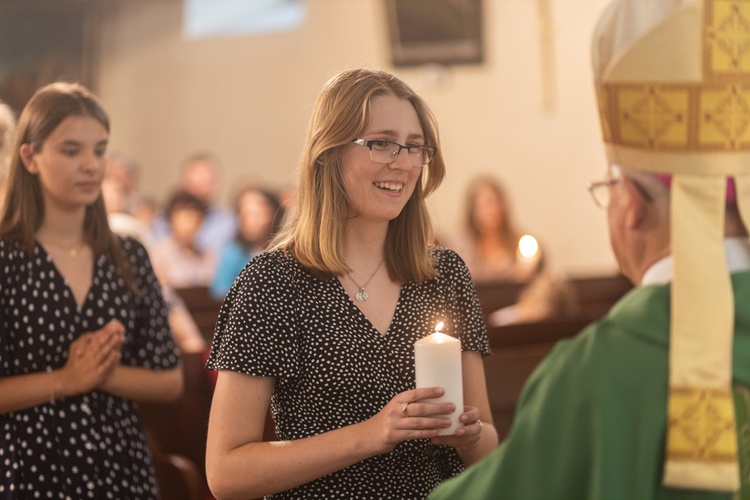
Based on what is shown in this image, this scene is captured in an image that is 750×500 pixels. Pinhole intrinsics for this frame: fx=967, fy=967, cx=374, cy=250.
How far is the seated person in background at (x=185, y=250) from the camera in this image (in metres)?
8.37

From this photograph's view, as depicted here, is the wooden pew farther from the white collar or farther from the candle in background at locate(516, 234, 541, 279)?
the white collar

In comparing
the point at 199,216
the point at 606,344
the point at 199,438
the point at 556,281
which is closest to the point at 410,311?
the point at 606,344

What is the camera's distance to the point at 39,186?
2539 millimetres

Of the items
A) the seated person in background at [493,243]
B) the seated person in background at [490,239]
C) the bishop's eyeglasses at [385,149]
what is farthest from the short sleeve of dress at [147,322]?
the seated person in background at [490,239]

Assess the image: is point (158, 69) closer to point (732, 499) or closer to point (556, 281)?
point (556, 281)

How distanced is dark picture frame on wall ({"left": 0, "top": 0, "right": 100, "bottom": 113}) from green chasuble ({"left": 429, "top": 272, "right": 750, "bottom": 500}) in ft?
30.0

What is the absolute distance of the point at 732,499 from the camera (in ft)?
4.70

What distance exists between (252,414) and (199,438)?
2.33 m

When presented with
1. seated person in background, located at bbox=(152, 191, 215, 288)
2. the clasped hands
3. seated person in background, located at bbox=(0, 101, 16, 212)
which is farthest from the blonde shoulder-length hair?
seated person in background, located at bbox=(152, 191, 215, 288)

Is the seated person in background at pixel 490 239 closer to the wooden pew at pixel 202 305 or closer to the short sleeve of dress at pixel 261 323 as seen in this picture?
the wooden pew at pixel 202 305

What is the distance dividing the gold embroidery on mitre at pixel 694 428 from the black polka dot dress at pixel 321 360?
2.37ft

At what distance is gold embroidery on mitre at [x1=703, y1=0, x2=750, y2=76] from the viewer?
4.61 feet

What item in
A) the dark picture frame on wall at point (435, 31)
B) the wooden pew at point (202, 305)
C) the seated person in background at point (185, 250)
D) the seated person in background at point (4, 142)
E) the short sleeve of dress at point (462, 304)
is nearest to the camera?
the short sleeve of dress at point (462, 304)

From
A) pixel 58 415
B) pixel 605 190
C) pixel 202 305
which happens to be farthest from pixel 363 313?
pixel 202 305
